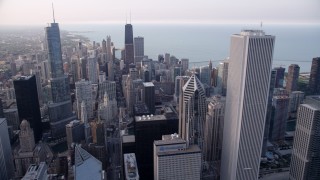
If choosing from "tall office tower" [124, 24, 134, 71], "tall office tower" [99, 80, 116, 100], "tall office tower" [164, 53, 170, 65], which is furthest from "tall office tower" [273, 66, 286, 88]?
"tall office tower" [124, 24, 134, 71]

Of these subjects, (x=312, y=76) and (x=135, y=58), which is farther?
(x=135, y=58)

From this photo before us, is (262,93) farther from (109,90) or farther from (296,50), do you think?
(109,90)

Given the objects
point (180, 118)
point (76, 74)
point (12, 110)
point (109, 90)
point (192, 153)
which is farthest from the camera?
point (76, 74)

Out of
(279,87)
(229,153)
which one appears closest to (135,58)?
(279,87)

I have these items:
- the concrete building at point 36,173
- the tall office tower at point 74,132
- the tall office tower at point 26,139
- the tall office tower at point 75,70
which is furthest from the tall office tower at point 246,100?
the tall office tower at point 75,70

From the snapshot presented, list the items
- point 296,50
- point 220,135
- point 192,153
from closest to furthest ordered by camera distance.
→ point 192,153, point 220,135, point 296,50

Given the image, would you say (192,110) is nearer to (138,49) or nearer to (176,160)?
(176,160)
